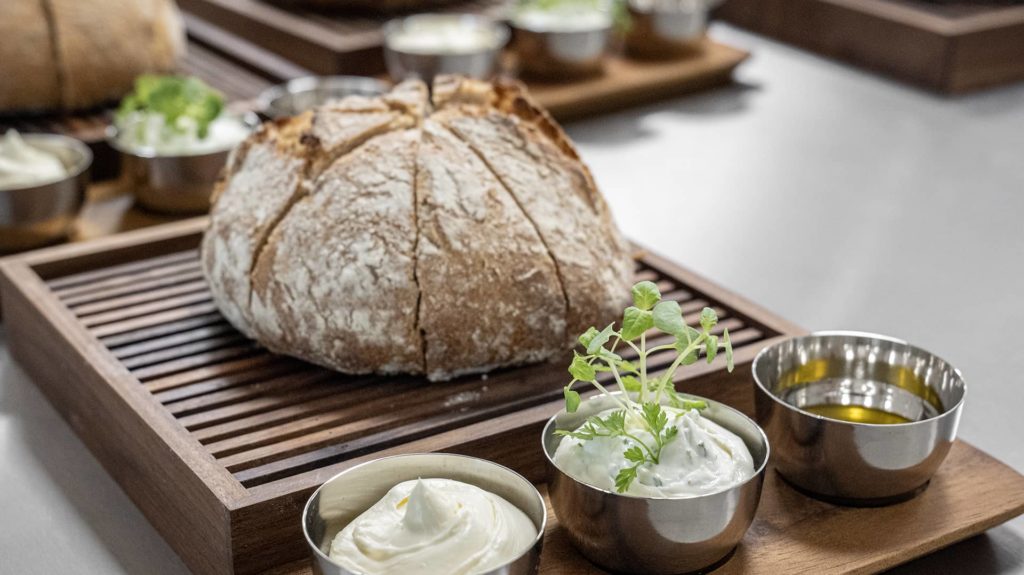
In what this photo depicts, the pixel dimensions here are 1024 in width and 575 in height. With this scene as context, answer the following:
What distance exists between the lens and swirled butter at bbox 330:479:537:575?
142 cm

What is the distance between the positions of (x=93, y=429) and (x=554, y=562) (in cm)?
82

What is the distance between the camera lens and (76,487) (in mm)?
1901

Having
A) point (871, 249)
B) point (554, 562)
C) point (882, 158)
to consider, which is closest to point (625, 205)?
point (871, 249)

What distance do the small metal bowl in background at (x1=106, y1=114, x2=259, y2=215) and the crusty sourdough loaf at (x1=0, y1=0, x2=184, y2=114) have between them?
0.43m

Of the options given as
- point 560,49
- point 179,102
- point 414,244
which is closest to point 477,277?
point 414,244

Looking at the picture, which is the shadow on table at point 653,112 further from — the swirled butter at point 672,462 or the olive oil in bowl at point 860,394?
the swirled butter at point 672,462

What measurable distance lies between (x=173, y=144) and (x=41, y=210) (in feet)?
1.20

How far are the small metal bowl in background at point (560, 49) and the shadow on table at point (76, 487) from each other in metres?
1.87

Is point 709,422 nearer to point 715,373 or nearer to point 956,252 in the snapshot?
point 715,373

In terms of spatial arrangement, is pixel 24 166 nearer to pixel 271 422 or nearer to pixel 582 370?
pixel 271 422

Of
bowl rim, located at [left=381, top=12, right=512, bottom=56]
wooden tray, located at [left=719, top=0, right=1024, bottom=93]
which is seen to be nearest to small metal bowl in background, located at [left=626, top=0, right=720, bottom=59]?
bowl rim, located at [left=381, top=12, right=512, bottom=56]

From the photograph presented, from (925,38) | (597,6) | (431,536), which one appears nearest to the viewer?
(431,536)

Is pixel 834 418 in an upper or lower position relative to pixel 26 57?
lower

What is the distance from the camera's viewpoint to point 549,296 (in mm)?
1957
